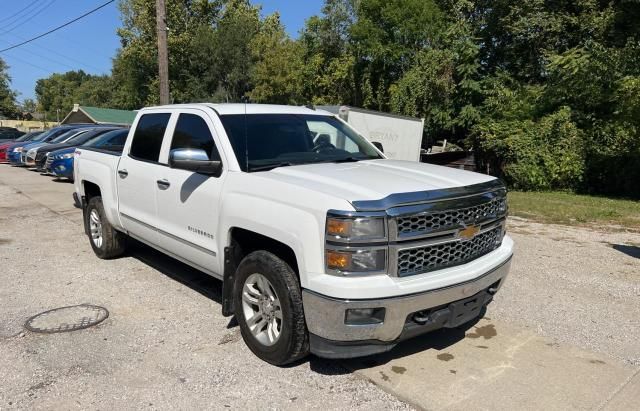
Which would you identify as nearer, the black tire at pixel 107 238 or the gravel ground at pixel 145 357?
the gravel ground at pixel 145 357

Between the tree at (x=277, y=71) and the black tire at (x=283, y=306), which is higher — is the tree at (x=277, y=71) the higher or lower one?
the higher one

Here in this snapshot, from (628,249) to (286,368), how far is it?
20.7 feet

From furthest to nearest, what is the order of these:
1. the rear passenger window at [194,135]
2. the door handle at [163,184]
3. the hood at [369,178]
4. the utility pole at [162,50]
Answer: the utility pole at [162,50]
the door handle at [163,184]
the rear passenger window at [194,135]
the hood at [369,178]

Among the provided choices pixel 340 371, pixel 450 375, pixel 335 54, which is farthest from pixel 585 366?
pixel 335 54

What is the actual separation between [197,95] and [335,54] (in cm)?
1683

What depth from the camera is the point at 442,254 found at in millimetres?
3533

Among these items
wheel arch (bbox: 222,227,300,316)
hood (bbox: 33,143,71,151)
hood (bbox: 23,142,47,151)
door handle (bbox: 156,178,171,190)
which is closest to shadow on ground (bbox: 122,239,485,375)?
wheel arch (bbox: 222,227,300,316)

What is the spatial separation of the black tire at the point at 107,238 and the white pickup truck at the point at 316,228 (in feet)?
5.01

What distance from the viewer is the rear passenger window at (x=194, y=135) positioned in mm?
4492

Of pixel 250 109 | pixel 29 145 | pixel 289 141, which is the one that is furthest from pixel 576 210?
pixel 29 145

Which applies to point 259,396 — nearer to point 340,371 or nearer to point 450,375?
point 340,371

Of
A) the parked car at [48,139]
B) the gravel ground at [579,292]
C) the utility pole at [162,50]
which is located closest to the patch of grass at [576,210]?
the gravel ground at [579,292]

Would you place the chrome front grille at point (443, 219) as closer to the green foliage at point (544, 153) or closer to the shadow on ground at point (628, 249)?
the shadow on ground at point (628, 249)

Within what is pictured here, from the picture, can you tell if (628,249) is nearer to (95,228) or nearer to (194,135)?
(194,135)
